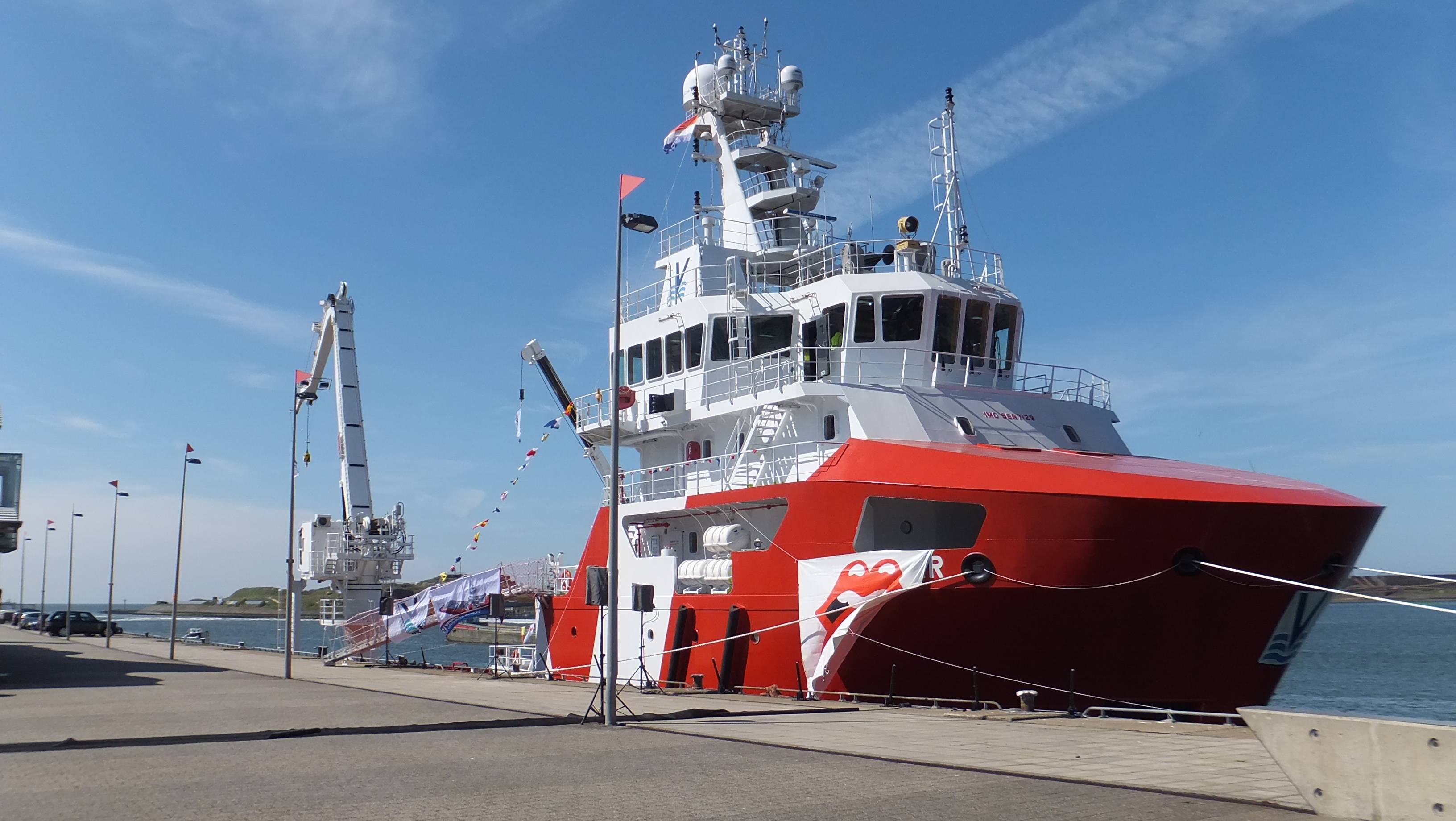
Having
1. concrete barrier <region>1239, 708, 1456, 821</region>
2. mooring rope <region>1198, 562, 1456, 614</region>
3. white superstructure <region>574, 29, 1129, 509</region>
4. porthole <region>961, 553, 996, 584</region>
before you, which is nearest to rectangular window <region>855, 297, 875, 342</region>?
white superstructure <region>574, 29, 1129, 509</region>

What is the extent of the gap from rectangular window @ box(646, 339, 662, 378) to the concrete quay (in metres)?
7.21

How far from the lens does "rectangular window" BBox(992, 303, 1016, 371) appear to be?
19.3 metres

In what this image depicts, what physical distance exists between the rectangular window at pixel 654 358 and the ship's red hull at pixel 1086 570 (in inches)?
269

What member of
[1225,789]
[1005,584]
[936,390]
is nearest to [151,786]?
[1225,789]

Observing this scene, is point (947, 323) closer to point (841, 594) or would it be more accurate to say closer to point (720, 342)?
point (720, 342)

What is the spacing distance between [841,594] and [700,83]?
1551 centimetres

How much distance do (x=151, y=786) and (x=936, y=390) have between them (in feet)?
40.7

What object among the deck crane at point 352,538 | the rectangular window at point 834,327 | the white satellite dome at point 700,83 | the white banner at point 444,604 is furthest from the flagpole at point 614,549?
the deck crane at point 352,538

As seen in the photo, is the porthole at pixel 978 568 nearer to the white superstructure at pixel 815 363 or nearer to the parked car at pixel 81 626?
the white superstructure at pixel 815 363

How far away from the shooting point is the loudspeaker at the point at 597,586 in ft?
46.8

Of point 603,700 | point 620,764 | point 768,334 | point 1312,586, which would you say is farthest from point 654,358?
point 1312,586

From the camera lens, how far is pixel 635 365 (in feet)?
75.7

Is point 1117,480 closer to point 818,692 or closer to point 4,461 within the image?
point 818,692

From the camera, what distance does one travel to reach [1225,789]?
817cm
